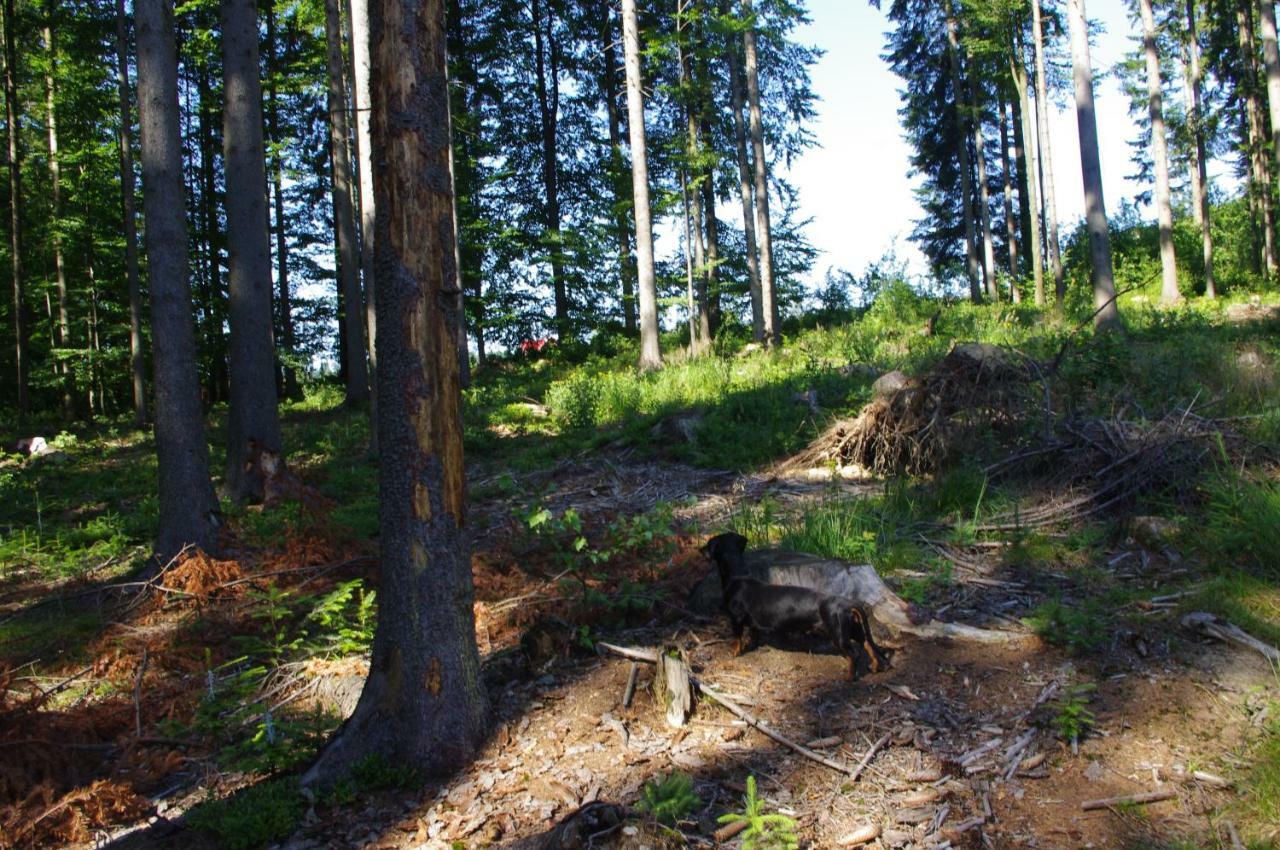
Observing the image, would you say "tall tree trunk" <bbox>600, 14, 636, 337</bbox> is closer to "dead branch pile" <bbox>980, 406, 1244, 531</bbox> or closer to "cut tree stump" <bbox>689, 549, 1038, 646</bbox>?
"dead branch pile" <bbox>980, 406, 1244, 531</bbox>

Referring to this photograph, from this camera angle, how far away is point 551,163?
27.3 metres

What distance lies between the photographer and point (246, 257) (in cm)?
906

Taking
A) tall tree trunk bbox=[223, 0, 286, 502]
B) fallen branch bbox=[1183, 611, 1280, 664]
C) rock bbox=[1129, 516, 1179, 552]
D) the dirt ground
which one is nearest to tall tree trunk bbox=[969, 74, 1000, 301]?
rock bbox=[1129, 516, 1179, 552]

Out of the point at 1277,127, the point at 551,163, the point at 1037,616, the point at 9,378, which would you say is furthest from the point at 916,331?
the point at 9,378

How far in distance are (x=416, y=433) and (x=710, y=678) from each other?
2.13m

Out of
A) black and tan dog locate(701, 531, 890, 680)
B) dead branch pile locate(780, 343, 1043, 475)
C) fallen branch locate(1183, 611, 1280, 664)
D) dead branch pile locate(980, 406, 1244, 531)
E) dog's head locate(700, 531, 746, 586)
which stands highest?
dead branch pile locate(780, 343, 1043, 475)

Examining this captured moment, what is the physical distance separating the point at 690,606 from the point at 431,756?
213 cm

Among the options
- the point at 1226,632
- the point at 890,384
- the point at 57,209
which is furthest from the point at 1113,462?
the point at 57,209

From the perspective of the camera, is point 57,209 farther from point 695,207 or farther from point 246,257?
point 695,207

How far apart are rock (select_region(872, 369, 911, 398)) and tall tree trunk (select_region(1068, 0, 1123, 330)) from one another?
7542 mm

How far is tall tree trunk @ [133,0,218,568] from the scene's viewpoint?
6871 mm

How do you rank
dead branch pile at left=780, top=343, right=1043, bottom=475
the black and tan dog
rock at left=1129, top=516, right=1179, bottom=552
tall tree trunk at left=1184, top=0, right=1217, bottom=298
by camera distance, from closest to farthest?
the black and tan dog → rock at left=1129, top=516, right=1179, bottom=552 → dead branch pile at left=780, top=343, right=1043, bottom=475 → tall tree trunk at left=1184, top=0, right=1217, bottom=298

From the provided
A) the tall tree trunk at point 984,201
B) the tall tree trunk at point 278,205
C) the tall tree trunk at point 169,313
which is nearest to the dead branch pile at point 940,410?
the tall tree trunk at point 169,313

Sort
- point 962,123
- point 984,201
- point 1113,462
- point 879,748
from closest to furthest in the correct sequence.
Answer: point 879,748 < point 1113,462 < point 984,201 < point 962,123
